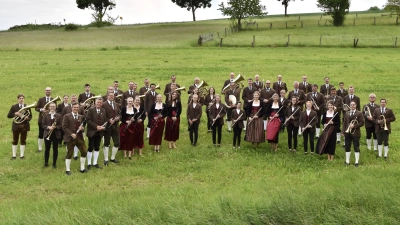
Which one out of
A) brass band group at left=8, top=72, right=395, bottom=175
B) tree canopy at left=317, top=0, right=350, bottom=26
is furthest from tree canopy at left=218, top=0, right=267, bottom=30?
brass band group at left=8, top=72, right=395, bottom=175

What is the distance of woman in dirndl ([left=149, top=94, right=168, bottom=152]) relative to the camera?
51.0 feet

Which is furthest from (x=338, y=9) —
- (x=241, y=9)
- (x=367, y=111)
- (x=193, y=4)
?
(x=367, y=111)

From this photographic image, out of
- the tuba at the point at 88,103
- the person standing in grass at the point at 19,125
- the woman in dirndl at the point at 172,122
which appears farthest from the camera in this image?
the woman in dirndl at the point at 172,122

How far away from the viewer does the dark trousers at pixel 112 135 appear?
1412 centimetres

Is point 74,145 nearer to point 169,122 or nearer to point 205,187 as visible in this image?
point 169,122

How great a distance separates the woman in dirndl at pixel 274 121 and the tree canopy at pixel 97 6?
89377 millimetres

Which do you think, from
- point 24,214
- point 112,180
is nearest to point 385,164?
point 112,180

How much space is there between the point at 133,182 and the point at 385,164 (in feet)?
26.0

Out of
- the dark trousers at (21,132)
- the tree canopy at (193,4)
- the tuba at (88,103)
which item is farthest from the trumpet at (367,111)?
the tree canopy at (193,4)

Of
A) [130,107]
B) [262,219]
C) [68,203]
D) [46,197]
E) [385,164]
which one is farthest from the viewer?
[130,107]

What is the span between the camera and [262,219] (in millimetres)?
8180

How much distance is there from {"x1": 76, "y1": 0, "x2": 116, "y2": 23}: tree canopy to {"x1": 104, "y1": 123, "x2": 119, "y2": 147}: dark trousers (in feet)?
294

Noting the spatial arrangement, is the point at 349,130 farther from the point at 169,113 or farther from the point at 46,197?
the point at 46,197

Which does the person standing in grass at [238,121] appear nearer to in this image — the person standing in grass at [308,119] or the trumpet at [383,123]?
the person standing in grass at [308,119]
